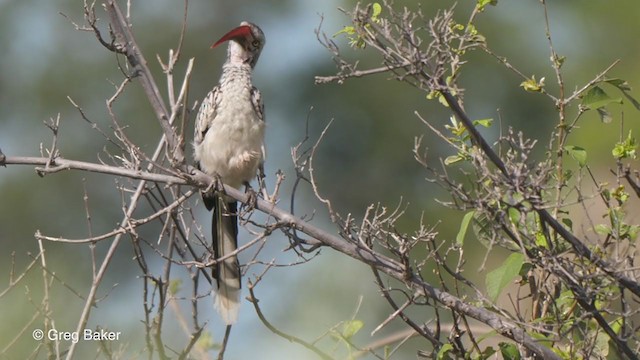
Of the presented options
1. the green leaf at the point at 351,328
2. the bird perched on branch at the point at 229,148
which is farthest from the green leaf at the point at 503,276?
the bird perched on branch at the point at 229,148

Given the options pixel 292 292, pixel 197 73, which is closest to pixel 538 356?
pixel 292 292

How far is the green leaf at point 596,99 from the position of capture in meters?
3.12

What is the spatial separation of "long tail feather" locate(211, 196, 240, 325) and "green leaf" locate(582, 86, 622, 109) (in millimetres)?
1655

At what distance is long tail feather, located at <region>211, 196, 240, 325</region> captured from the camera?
4.51 meters

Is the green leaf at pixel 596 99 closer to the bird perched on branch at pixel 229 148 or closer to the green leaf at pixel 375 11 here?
the green leaf at pixel 375 11

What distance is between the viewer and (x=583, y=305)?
3066 mm

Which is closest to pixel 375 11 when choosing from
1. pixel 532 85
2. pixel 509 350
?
pixel 532 85

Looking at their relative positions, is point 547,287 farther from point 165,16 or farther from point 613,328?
point 165,16

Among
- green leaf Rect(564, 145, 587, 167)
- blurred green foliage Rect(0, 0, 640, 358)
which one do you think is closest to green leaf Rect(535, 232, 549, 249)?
green leaf Rect(564, 145, 587, 167)

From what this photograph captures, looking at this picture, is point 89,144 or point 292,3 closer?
point 89,144

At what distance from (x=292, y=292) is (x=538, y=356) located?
873cm

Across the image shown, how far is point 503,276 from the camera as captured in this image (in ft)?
9.84

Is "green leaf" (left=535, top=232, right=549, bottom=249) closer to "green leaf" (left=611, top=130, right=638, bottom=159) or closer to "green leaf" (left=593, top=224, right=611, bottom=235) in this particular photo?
"green leaf" (left=593, top=224, right=611, bottom=235)

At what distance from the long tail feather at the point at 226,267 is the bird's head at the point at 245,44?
0.66m
